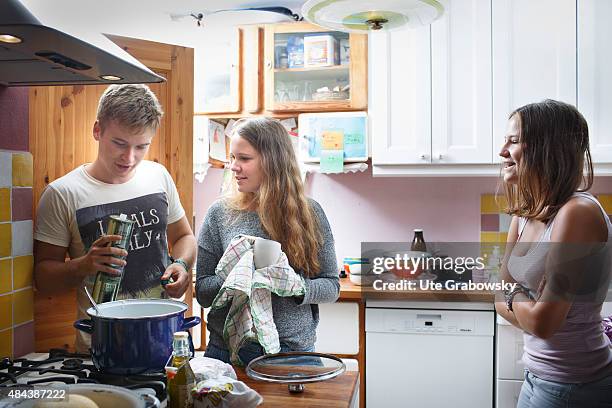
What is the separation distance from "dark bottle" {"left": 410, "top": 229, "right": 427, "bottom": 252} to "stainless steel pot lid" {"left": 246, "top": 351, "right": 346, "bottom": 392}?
5.88 ft

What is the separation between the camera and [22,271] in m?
1.58

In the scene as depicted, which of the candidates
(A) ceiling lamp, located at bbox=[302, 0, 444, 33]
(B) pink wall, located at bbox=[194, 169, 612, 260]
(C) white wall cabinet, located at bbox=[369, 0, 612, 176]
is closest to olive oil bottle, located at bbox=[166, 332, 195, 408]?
(A) ceiling lamp, located at bbox=[302, 0, 444, 33]

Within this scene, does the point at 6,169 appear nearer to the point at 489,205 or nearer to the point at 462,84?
the point at 462,84

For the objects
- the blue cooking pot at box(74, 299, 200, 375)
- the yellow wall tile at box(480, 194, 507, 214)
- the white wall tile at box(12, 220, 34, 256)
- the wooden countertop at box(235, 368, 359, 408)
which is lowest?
the wooden countertop at box(235, 368, 359, 408)

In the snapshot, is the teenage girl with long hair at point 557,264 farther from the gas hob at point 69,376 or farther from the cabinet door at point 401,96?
the cabinet door at point 401,96

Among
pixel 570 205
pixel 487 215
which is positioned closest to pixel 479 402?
pixel 487 215

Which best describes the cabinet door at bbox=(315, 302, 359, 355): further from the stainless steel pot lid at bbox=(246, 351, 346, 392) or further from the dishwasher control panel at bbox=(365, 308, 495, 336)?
the stainless steel pot lid at bbox=(246, 351, 346, 392)

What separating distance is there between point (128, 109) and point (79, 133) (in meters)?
0.28

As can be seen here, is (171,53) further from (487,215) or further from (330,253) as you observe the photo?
(487,215)

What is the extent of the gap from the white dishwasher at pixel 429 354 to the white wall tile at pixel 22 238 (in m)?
1.58

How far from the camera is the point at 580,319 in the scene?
1449 millimetres

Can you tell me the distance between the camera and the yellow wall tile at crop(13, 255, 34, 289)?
5.10ft

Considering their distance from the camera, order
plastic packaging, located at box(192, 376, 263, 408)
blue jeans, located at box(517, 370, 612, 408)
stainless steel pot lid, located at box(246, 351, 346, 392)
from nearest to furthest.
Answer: plastic packaging, located at box(192, 376, 263, 408) < stainless steel pot lid, located at box(246, 351, 346, 392) < blue jeans, located at box(517, 370, 612, 408)

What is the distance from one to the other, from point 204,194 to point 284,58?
0.91 m
